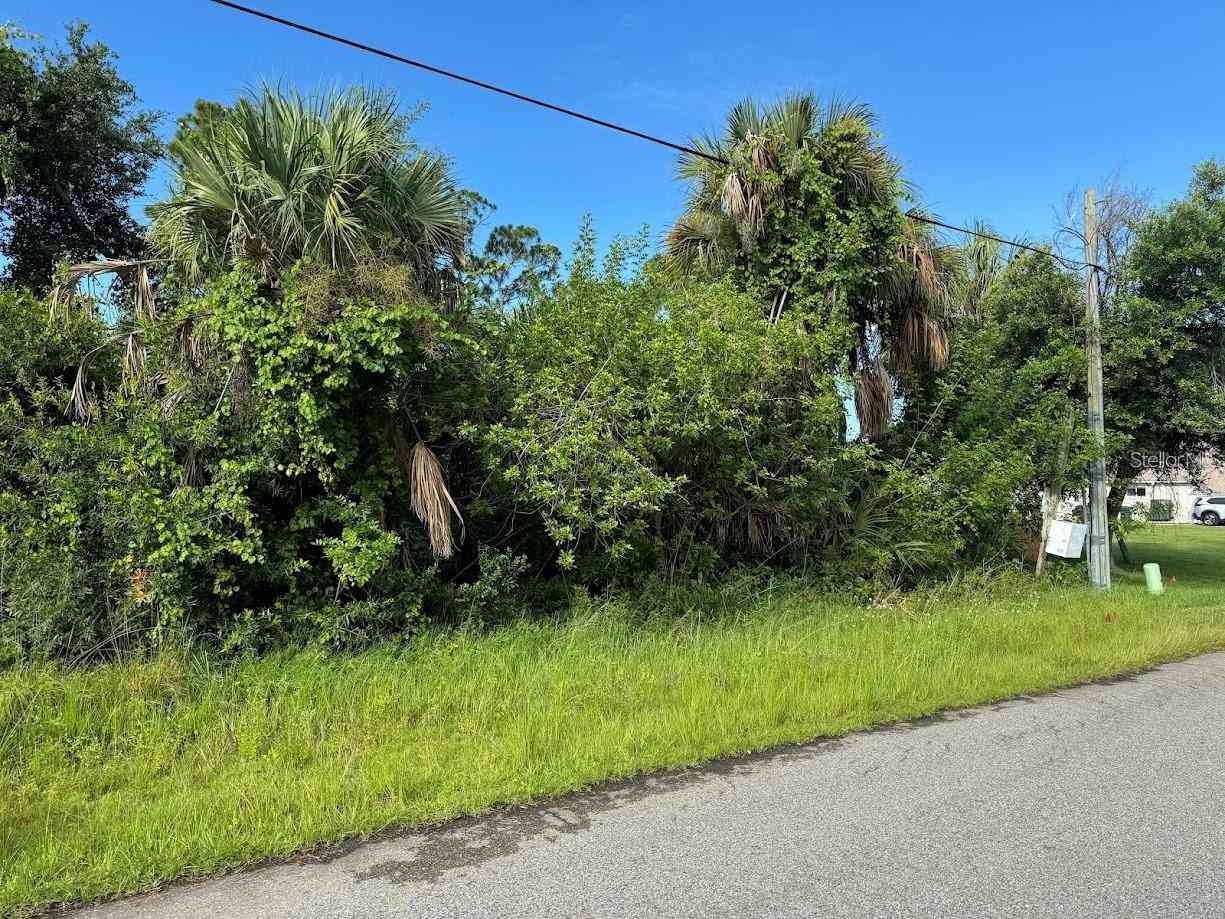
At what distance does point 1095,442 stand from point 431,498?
10.8 m

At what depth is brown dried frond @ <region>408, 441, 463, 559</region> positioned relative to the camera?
24.2 feet

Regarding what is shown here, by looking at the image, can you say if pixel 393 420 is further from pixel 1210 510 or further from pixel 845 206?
pixel 1210 510

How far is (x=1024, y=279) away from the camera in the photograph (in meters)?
14.7

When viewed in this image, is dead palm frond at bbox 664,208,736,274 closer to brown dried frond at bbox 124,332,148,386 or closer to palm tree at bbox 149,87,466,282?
palm tree at bbox 149,87,466,282

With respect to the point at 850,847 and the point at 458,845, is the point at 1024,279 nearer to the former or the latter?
the point at 850,847

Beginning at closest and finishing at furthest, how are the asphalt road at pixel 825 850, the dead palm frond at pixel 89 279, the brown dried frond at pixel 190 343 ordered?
the asphalt road at pixel 825 850, the brown dried frond at pixel 190 343, the dead palm frond at pixel 89 279

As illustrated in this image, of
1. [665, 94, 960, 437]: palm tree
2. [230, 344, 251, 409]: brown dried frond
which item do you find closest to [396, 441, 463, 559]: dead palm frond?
[230, 344, 251, 409]: brown dried frond

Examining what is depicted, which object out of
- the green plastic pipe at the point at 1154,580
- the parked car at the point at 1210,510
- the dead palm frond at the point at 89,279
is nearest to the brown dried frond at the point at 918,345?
the green plastic pipe at the point at 1154,580

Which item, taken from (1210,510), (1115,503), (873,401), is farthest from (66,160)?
(1210,510)

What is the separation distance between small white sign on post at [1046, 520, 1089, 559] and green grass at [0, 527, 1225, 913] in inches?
184

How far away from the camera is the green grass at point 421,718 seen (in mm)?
3943

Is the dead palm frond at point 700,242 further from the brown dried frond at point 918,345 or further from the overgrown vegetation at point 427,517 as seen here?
the brown dried frond at point 918,345

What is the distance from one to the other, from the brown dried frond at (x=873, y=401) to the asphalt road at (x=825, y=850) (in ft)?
25.4

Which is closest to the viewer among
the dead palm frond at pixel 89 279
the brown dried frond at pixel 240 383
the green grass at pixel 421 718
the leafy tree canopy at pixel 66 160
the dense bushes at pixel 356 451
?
the green grass at pixel 421 718
